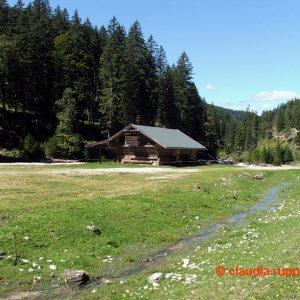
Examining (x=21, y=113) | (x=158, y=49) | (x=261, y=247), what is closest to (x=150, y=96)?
(x=158, y=49)

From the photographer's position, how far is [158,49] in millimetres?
93875

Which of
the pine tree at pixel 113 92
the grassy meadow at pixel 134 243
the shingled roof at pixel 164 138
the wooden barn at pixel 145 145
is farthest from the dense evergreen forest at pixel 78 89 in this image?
A: the grassy meadow at pixel 134 243

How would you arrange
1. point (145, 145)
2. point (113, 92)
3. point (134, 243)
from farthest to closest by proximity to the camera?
point (113, 92) → point (145, 145) → point (134, 243)

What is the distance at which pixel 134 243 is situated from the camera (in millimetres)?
14633

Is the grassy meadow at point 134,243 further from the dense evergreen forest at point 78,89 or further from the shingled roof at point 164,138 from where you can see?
the dense evergreen forest at point 78,89

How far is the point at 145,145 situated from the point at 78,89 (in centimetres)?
2272

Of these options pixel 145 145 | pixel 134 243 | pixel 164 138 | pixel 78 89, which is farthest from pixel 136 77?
pixel 134 243

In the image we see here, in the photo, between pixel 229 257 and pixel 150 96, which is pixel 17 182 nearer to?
pixel 229 257

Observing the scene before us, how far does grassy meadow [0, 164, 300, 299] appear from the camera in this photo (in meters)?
9.17

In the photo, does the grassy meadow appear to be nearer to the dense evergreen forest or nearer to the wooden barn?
the wooden barn

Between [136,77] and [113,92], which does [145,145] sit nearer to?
[113,92]

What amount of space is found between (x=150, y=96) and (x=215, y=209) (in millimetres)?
61179

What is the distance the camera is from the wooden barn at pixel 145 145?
56719mm

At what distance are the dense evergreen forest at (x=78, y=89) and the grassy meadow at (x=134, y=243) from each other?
37.0 m
